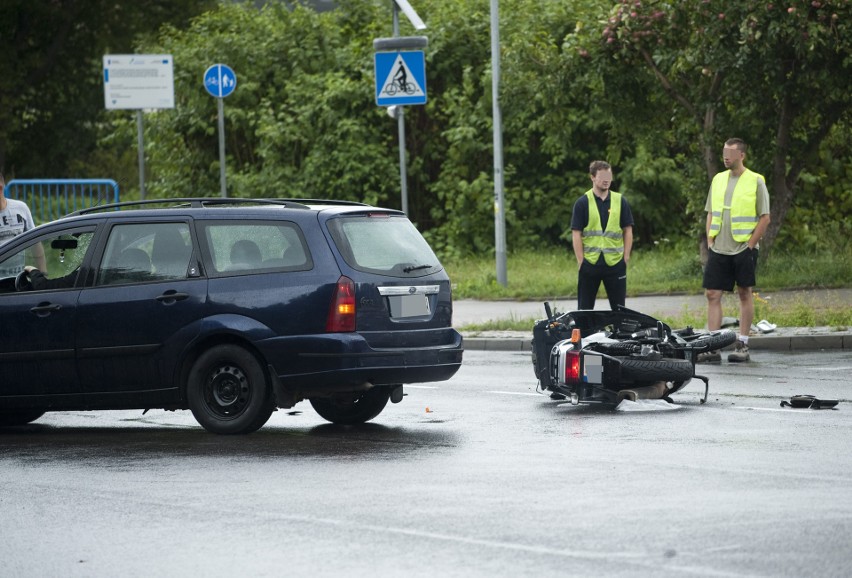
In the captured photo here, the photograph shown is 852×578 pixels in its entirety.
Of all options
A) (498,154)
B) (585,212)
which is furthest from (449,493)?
Result: (498,154)

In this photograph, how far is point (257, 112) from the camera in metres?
29.2

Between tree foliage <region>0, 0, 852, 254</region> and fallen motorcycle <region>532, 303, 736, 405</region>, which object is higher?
tree foliage <region>0, 0, 852, 254</region>

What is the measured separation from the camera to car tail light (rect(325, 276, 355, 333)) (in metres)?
10.4

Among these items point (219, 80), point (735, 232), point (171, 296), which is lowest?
point (171, 296)

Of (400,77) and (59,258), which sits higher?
(400,77)

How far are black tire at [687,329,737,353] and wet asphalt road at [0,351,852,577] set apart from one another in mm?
411

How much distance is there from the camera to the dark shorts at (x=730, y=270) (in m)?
14.6

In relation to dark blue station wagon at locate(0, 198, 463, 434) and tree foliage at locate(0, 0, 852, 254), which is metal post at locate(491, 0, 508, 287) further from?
dark blue station wagon at locate(0, 198, 463, 434)

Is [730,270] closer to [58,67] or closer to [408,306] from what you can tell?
[408,306]

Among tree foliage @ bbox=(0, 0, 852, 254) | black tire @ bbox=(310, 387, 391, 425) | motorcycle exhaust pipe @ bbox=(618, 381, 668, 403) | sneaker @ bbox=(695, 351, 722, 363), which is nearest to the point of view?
black tire @ bbox=(310, 387, 391, 425)

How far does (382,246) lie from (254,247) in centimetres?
88

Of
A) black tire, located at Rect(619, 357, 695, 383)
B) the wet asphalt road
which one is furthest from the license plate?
black tire, located at Rect(619, 357, 695, 383)

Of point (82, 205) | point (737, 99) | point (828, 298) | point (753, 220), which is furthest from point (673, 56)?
point (82, 205)

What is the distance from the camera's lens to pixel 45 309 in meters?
11.1
